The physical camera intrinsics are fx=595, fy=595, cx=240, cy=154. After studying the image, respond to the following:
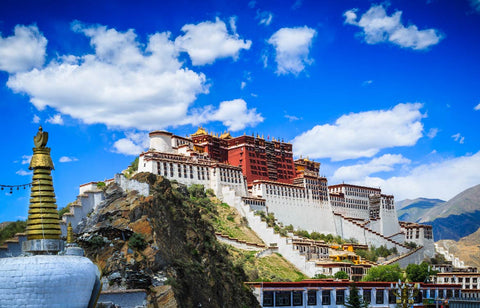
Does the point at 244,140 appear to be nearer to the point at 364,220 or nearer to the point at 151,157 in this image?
the point at 151,157

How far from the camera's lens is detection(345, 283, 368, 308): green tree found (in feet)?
160

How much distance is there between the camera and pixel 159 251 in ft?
133

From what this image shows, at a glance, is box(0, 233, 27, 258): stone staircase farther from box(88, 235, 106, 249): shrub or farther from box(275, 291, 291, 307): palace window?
box(275, 291, 291, 307): palace window

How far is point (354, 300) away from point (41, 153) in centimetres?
3158

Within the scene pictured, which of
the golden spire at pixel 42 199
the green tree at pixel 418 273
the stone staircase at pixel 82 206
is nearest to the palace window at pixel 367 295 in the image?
the stone staircase at pixel 82 206

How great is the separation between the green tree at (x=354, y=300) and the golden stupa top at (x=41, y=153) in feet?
101

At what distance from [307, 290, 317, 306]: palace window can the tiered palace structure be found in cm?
3496

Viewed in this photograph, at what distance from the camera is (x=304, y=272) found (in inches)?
2849

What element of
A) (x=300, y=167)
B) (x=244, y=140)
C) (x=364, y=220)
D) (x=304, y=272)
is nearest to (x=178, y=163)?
(x=244, y=140)

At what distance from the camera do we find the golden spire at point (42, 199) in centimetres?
2483

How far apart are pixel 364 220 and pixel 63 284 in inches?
3599

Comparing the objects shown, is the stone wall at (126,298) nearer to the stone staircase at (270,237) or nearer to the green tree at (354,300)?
the green tree at (354,300)

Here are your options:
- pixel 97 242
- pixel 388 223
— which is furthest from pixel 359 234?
pixel 97 242

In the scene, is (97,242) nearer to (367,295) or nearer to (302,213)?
(367,295)
